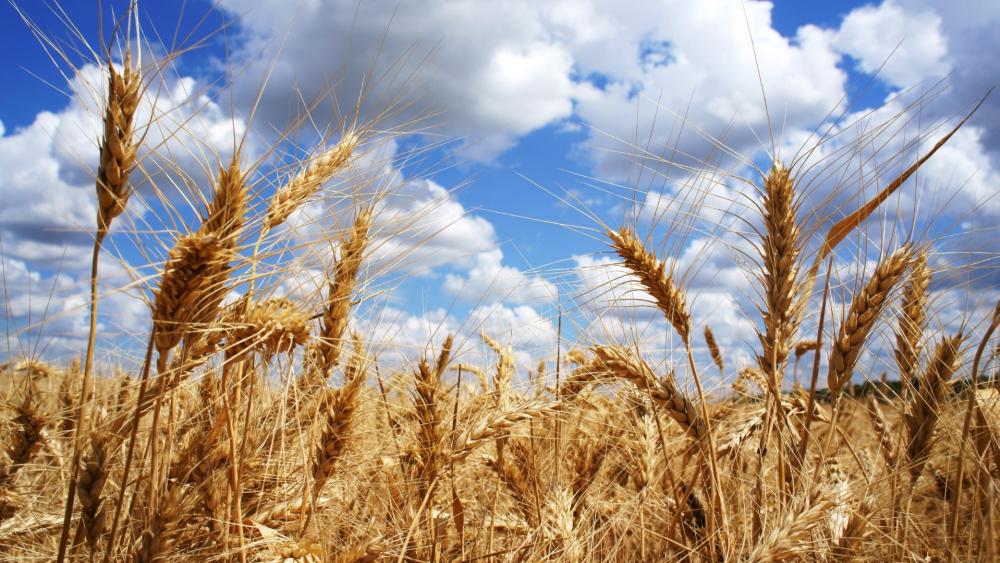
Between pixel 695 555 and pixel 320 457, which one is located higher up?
pixel 320 457

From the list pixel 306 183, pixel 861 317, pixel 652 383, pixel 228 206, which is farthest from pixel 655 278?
pixel 228 206

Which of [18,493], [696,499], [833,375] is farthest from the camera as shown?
[18,493]

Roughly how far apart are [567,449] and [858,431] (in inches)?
191

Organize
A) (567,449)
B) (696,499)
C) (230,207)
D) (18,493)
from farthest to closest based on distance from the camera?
(567,449) < (18,493) < (696,499) < (230,207)

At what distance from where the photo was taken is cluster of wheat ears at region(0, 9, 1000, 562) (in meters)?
1.71

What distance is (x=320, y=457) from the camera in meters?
2.18

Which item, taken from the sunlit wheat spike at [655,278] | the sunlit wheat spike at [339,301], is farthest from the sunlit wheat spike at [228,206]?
the sunlit wheat spike at [655,278]

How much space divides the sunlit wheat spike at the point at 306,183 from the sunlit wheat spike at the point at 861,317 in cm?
187

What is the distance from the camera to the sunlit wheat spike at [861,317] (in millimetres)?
2166

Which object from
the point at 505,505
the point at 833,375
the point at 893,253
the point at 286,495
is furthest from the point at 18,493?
the point at 893,253

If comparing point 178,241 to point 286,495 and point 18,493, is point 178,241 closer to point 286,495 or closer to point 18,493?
point 286,495

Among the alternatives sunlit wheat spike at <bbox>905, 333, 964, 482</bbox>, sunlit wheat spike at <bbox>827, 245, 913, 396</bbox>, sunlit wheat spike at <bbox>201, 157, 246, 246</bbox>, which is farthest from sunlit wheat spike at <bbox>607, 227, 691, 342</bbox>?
sunlit wheat spike at <bbox>201, 157, 246, 246</bbox>

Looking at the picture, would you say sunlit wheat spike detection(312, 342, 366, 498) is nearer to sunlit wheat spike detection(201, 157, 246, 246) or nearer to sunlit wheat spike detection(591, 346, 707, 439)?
sunlit wheat spike detection(201, 157, 246, 246)

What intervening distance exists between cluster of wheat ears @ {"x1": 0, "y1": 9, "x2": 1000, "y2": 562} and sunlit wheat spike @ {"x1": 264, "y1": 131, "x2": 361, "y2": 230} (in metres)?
0.01
